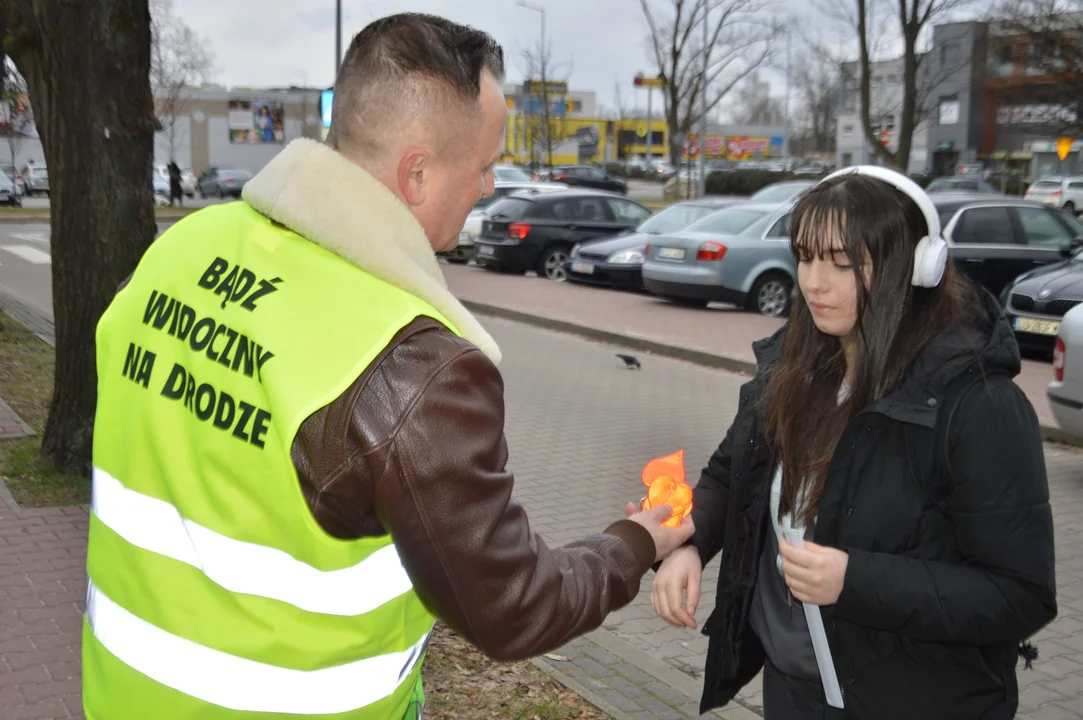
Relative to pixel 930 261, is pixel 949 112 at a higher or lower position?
higher

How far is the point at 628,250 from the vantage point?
18516 mm

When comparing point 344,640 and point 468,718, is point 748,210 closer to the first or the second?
point 468,718

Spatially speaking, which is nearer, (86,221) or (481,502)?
(481,502)

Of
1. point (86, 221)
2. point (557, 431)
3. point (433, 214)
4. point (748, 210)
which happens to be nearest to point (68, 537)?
point (86, 221)

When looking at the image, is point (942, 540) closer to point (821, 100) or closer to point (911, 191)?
point (911, 191)

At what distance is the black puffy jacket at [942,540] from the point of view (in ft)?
6.81

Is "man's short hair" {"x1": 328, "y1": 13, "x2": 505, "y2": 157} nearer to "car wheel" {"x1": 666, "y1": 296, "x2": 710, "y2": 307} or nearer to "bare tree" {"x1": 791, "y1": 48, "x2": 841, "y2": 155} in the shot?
"car wheel" {"x1": 666, "y1": 296, "x2": 710, "y2": 307}

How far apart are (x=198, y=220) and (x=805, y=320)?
1371 millimetres

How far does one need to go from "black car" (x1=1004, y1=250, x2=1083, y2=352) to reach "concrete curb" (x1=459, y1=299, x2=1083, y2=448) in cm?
251

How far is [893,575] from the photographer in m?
2.11

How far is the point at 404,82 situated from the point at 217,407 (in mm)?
572

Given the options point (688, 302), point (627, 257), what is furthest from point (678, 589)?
point (627, 257)

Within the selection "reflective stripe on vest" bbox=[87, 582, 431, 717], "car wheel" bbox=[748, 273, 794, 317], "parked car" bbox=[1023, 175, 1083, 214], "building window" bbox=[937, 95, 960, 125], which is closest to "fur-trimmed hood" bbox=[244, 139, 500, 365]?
"reflective stripe on vest" bbox=[87, 582, 431, 717]

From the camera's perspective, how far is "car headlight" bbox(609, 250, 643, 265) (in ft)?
60.0
